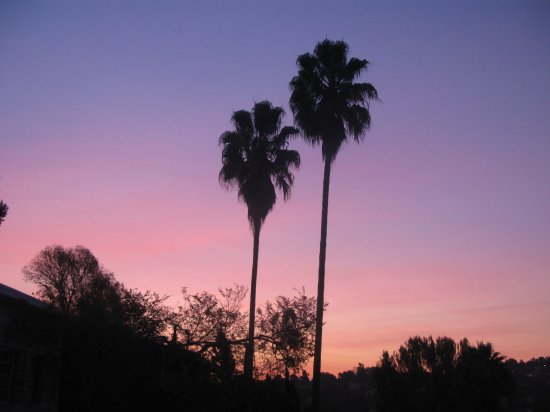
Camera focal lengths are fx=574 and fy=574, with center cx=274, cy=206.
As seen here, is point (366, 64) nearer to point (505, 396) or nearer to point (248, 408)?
point (248, 408)

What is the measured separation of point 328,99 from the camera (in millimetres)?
26938

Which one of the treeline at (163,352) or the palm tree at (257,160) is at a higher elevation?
the palm tree at (257,160)

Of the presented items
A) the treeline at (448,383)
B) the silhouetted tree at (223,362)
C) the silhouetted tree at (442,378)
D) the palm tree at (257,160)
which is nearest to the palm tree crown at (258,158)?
the palm tree at (257,160)

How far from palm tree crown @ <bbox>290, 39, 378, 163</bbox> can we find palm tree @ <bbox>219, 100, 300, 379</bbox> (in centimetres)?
326

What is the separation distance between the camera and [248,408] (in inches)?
790

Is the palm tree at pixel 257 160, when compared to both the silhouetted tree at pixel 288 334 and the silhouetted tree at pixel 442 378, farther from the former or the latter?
the silhouetted tree at pixel 442 378

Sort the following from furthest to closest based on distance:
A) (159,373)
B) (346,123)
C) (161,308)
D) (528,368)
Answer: (528,368) → (346,123) → (161,308) → (159,373)

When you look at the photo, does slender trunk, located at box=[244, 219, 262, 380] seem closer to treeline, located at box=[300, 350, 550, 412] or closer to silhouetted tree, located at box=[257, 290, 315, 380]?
silhouetted tree, located at box=[257, 290, 315, 380]

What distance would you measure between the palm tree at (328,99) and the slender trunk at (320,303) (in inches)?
1.8

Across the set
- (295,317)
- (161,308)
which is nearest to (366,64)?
(295,317)

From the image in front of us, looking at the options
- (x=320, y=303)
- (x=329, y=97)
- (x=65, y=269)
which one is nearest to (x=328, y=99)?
(x=329, y=97)

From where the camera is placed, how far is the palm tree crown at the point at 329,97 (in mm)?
26500

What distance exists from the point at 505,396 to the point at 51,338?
41987mm

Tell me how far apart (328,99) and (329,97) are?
14 cm
